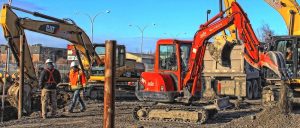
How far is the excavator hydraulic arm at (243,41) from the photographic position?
12375 mm

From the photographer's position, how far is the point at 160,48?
45.8 feet

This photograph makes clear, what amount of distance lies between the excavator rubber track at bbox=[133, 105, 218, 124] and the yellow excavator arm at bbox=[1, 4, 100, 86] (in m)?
5.10

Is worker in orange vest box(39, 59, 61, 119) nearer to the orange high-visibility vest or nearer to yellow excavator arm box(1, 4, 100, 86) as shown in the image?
the orange high-visibility vest

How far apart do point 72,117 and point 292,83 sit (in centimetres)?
728

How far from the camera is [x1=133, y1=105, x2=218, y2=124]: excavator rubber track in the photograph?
13.1 meters

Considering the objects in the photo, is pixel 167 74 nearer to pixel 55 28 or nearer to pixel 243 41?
pixel 243 41

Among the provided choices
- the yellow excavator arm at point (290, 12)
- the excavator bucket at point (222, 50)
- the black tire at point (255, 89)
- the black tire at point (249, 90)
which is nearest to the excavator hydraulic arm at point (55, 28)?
the excavator bucket at point (222, 50)

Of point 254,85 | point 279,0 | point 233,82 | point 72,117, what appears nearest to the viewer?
point 72,117

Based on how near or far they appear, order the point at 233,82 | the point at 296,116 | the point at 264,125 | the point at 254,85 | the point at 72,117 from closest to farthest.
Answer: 1. the point at 264,125
2. the point at 296,116
3. the point at 72,117
4. the point at 233,82
5. the point at 254,85

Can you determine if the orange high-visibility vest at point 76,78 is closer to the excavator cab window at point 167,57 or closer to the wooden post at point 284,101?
the excavator cab window at point 167,57

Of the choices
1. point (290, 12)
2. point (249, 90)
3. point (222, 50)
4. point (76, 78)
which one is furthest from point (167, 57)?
point (249, 90)

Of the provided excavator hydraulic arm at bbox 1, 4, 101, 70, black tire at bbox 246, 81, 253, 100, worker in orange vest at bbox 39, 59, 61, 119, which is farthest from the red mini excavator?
black tire at bbox 246, 81, 253, 100

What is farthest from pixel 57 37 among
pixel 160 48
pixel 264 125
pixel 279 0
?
pixel 264 125

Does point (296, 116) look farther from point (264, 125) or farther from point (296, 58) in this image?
point (296, 58)
